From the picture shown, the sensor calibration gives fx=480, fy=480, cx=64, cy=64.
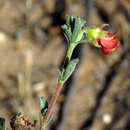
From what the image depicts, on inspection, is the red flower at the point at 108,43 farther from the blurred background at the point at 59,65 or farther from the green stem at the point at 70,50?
the blurred background at the point at 59,65

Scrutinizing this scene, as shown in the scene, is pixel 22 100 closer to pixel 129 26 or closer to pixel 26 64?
pixel 26 64

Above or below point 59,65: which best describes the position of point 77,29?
above

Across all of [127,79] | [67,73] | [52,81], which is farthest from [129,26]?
[67,73]

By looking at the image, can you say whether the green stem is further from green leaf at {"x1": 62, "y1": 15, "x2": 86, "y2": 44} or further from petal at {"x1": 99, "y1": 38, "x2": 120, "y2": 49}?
petal at {"x1": 99, "y1": 38, "x2": 120, "y2": 49}

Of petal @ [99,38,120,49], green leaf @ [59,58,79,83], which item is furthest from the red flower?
green leaf @ [59,58,79,83]

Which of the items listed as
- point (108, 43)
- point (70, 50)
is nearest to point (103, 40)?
point (108, 43)

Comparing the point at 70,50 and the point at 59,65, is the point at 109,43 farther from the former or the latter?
the point at 59,65
